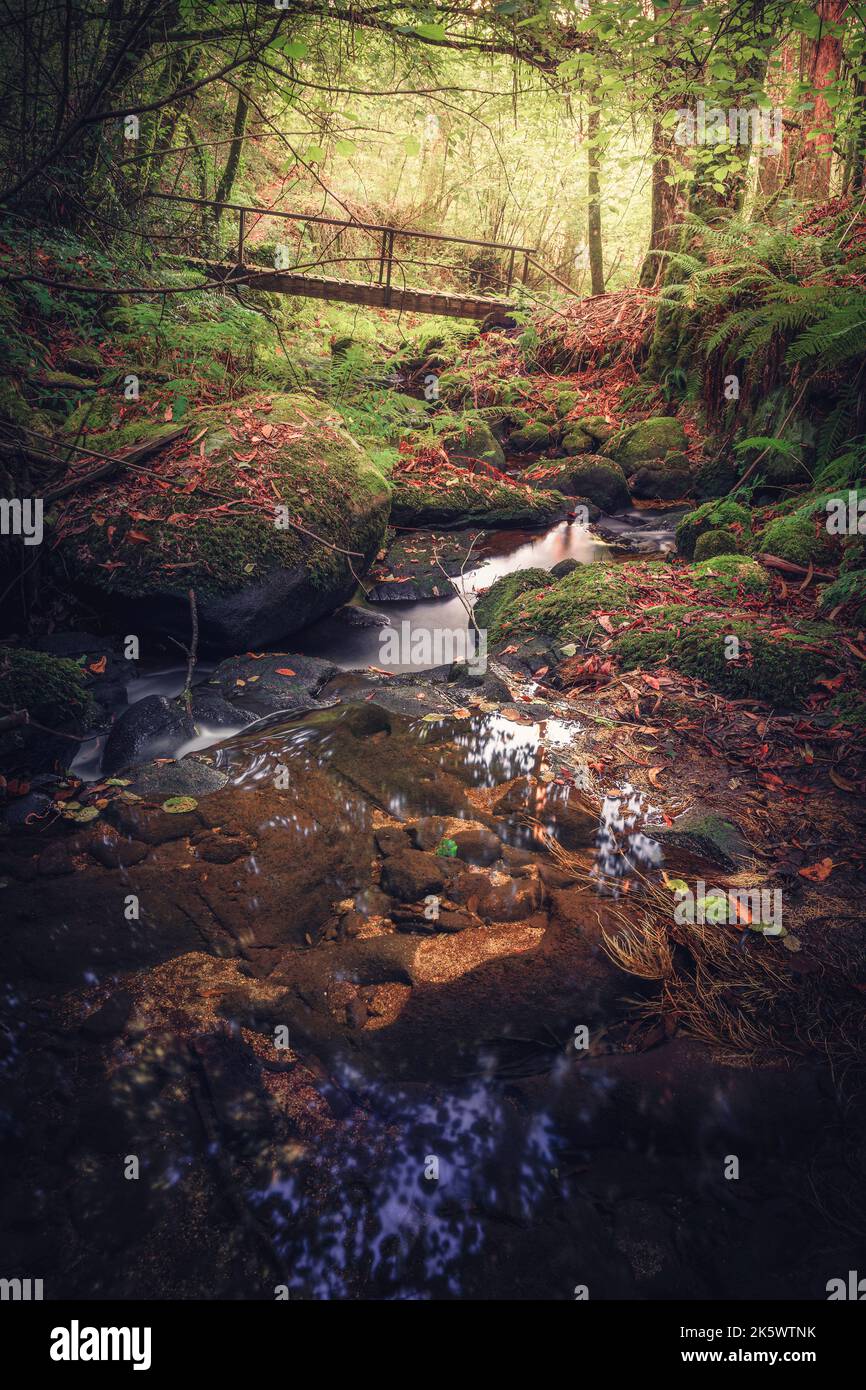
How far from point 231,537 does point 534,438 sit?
24.0 ft

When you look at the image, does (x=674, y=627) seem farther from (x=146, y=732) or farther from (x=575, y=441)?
(x=575, y=441)

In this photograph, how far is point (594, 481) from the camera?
10.2m

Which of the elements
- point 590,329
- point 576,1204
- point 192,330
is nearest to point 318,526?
point 192,330

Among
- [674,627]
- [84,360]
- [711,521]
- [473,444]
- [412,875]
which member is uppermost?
[473,444]

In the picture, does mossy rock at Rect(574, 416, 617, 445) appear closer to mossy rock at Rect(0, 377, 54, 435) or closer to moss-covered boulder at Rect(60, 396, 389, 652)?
moss-covered boulder at Rect(60, 396, 389, 652)

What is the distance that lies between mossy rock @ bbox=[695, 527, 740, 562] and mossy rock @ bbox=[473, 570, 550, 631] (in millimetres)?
1543

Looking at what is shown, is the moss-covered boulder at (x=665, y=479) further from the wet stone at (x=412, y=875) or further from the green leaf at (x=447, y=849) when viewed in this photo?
the wet stone at (x=412, y=875)

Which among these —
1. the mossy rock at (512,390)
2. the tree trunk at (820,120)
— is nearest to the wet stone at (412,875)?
the tree trunk at (820,120)

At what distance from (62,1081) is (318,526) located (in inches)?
203

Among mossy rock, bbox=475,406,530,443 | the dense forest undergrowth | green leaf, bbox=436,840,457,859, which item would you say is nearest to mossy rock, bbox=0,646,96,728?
the dense forest undergrowth

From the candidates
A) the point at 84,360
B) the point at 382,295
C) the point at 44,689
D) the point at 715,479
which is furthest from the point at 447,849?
the point at 382,295

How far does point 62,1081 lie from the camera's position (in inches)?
104

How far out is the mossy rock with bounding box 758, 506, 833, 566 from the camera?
621 cm

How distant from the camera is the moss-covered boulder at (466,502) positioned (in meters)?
9.48
